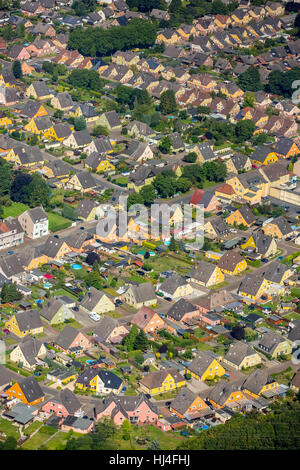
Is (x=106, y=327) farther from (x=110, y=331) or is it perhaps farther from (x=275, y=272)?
(x=275, y=272)

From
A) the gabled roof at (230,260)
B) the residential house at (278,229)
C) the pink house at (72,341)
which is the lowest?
the residential house at (278,229)

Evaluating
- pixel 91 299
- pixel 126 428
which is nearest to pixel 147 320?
pixel 91 299

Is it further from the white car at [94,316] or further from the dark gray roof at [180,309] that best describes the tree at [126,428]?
the dark gray roof at [180,309]

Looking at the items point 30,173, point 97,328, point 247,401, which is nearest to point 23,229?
point 30,173

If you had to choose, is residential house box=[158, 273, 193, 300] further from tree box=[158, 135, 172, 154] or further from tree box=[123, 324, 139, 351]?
tree box=[158, 135, 172, 154]

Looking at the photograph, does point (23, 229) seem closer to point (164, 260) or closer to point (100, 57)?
point (164, 260)

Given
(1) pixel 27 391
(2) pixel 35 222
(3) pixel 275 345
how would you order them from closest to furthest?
(1) pixel 27 391 → (3) pixel 275 345 → (2) pixel 35 222

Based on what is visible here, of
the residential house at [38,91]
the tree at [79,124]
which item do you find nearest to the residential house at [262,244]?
the tree at [79,124]
